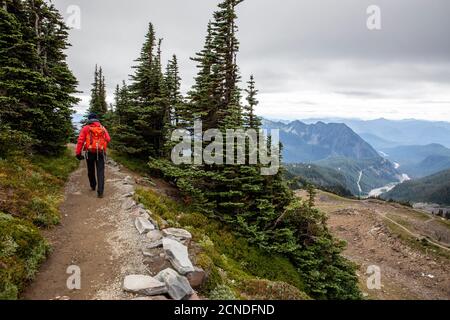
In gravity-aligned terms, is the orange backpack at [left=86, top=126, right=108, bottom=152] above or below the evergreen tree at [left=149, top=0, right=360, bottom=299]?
above

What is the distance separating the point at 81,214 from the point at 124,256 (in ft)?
14.5

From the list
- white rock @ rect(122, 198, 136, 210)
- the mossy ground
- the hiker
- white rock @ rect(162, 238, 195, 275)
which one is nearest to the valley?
white rock @ rect(122, 198, 136, 210)

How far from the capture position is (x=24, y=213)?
1034cm

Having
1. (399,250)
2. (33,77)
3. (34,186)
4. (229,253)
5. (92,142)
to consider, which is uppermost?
(33,77)

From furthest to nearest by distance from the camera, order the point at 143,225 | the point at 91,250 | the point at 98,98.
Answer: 1. the point at 98,98
2. the point at 143,225
3. the point at 91,250

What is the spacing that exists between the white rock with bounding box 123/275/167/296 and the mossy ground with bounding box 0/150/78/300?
7.65 ft

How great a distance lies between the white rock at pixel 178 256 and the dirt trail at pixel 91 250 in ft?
2.63

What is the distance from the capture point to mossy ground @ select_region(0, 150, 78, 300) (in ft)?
23.7

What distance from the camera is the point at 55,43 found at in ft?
70.6

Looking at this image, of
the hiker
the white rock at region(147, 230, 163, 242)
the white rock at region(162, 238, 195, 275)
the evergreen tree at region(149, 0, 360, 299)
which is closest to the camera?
the white rock at region(162, 238, 195, 275)

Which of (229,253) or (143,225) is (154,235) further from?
(229,253)

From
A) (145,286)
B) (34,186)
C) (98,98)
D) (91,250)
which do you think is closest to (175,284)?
(145,286)

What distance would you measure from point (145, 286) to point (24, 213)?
6.01 m

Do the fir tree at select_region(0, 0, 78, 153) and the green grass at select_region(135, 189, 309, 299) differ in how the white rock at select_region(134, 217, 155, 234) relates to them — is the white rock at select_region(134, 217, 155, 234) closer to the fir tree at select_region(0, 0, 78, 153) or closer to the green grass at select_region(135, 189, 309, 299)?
the green grass at select_region(135, 189, 309, 299)
